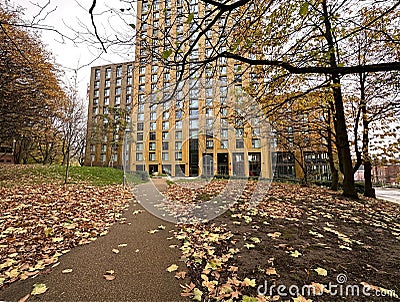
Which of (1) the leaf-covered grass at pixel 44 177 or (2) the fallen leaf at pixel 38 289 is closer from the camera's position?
(2) the fallen leaf at pixel 38 289

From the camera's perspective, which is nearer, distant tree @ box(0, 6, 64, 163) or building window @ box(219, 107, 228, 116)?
building window @ box(219, 107, 228, 116)

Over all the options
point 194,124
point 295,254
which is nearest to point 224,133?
point 194,124

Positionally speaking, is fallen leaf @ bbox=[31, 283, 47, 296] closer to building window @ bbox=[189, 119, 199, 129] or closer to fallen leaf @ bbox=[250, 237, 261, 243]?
fallen leaf @ bbox=[250, 237, 261, 243]

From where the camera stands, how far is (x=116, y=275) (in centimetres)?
241

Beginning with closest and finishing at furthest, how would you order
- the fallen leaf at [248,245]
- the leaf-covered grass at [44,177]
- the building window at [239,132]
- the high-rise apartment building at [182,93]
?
the fallen leaf at [248,245], the high-rise apartment building at [182,93], the building window at [239,132], the leaf-covered grass at [44,177]

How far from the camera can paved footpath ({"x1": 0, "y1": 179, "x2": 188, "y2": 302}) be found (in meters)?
2.06

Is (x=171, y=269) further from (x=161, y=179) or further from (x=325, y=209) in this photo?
(x=161, y=179)

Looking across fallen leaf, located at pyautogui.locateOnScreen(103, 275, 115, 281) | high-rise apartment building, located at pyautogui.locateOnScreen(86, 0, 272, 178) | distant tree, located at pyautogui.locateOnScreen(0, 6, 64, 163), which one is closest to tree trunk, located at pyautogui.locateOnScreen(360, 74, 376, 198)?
high-rise apartment building, located at pyautogui.locateOnScreen(86, 0, 272, 178)

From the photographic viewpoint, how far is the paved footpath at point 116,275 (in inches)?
81.1

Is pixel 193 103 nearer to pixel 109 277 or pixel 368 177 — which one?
pixel 109 277

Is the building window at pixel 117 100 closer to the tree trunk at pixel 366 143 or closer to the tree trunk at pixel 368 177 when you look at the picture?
the tree trunk at pixel 366 143

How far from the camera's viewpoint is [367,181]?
29.5ft

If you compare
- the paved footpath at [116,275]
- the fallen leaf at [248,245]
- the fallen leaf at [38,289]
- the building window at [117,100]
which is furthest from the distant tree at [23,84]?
the building window at [117,100]

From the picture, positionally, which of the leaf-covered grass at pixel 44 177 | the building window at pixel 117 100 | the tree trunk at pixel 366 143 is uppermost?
the building window at pixel 117 100
